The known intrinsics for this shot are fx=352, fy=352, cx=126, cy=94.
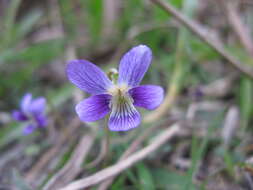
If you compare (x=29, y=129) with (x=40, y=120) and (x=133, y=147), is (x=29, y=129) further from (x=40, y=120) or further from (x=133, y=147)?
(x=133, y=147)

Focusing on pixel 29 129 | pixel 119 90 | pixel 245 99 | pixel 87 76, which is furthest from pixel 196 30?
pixel 29 129

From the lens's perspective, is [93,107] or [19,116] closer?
[93,107]

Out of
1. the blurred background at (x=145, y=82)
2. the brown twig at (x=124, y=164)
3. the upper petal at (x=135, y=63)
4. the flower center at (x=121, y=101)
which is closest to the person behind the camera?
the upper petal at (x=135, y=63)

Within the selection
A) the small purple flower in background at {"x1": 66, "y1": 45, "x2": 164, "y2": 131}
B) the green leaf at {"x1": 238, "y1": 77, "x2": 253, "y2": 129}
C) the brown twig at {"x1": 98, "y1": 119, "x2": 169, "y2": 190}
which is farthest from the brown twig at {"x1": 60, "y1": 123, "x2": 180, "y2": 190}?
the green leaf at {"x1": 238, "y1": 77, "x2": 253, "y2": 129}

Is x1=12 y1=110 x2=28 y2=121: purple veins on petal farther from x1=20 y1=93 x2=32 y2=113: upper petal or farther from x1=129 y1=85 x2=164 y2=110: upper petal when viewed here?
x1=129 y1=85 x2=164 y2=110: upper petal

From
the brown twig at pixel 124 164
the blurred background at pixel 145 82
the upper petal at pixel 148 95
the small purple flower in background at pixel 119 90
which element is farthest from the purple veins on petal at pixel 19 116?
the upper petal at pixel 148 95

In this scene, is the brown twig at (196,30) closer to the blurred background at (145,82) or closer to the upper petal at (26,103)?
the blurred background at (145,82)
